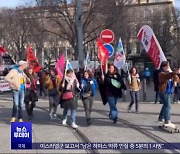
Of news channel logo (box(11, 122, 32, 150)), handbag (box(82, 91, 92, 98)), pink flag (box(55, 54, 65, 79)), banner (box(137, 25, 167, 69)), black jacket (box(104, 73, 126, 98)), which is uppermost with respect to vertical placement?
banner (box(137, 25, 167, 69))

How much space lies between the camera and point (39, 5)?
35.5m

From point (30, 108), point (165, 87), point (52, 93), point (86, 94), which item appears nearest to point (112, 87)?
point (86, 94)

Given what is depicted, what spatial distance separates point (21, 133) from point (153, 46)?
478 cm

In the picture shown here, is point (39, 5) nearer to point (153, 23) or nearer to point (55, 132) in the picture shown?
point (153, 23)

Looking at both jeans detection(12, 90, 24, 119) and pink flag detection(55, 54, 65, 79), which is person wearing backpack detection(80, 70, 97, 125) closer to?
pink flag detection(55, 54, 65, 79)

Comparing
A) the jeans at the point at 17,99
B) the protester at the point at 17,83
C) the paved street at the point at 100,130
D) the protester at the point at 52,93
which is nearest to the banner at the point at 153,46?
the paved street at the point at 100,130

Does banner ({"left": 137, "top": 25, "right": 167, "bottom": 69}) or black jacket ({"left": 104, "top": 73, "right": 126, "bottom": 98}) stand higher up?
banner ({"left": 137, "top": 25, "right": 167, "bottom": 69})

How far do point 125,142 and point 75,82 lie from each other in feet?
10.1

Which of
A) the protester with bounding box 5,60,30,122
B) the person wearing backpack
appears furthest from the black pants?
the person wearing backpack

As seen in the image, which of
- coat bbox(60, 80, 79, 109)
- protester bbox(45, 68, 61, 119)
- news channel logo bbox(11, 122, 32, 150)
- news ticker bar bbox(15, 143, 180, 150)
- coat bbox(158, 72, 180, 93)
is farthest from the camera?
protester bbox(45, 68, 61, 119)

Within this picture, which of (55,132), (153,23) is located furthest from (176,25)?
(55,132)

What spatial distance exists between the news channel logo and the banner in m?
4.45

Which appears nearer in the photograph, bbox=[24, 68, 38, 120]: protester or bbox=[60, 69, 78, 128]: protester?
bbox=[60, 69, 78, 128]: protester

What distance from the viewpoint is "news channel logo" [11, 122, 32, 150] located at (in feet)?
21.6
